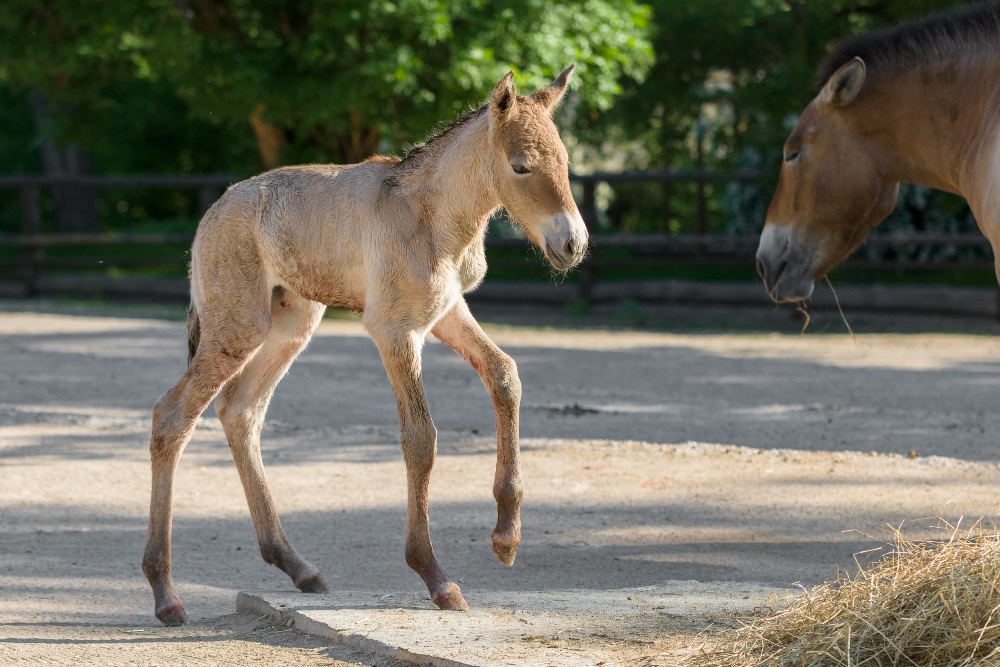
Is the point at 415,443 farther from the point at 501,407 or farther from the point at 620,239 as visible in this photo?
the point at 620,239

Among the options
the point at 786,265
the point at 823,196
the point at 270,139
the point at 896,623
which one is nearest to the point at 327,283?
the point at 786,265

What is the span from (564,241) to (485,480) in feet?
9.40

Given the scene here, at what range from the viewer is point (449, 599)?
13.3 ft

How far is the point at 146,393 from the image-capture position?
8.98m

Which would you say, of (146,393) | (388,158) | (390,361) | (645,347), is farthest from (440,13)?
(390,361)

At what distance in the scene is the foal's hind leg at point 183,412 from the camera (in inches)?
171

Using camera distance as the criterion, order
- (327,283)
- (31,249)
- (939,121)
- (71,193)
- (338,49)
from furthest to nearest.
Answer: (71,193) → (31,249) → (338,49) → (939,121) → (327,283)

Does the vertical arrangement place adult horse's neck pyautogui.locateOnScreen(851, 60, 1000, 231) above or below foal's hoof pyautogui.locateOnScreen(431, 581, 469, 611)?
above

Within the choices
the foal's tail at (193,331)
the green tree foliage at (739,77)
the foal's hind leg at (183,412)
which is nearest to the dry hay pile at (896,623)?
the foal's hind leg at (183,412)

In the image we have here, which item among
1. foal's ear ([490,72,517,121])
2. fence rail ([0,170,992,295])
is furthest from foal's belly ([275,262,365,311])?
fence rail ([0,170,992,295])

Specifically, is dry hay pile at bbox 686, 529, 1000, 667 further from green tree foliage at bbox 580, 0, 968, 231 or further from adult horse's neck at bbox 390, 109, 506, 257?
green tree foliage at bbox 580, 0, 968, 231

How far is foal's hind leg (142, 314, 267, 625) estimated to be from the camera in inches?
171

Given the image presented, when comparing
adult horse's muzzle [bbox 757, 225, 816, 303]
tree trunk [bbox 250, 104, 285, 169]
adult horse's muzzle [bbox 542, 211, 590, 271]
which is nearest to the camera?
adult horse's muzzle [bbox 542, 211, 590, 271]

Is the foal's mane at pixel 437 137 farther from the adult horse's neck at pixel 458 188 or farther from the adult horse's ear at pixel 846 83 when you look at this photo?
the adult horse's ear at pixel 846 83
